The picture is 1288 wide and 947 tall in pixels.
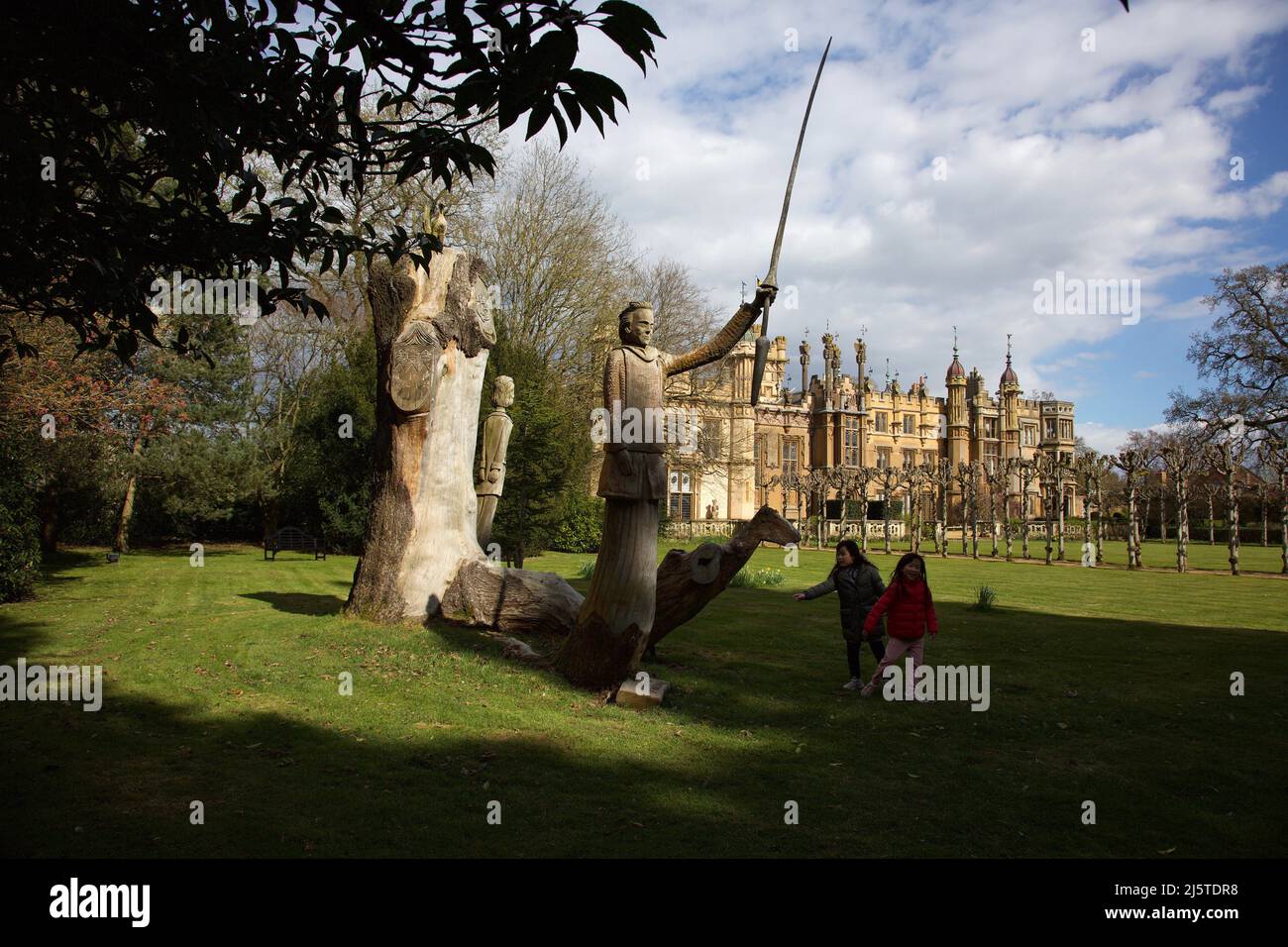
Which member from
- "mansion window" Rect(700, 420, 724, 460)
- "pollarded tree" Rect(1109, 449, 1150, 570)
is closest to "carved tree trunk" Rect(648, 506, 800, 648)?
"pollarded tree" Rect(1109, 449, 1150, 570)

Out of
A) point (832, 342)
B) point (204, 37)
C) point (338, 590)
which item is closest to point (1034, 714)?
point (204, 37)

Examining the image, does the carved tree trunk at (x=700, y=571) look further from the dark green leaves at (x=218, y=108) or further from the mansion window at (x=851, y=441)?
the mansion window at (x=851, y=441)

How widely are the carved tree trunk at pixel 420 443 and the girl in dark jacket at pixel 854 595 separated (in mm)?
4864

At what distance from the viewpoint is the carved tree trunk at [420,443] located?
10.7 meters

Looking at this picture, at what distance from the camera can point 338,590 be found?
16.2 metres

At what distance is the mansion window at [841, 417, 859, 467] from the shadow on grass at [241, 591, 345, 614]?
58759 mm

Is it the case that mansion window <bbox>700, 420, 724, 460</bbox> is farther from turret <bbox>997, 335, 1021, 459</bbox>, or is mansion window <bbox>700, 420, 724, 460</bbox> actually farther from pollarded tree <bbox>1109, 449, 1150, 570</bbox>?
turret <bbox>997, 335, 1021, 459</bbox>

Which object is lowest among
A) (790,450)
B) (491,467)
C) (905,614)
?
(905,614)

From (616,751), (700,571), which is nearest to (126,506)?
(700,571)

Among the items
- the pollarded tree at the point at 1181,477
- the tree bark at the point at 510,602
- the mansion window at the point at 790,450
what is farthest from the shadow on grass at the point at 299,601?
the mansion window at the point at 790,450

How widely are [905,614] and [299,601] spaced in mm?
10374

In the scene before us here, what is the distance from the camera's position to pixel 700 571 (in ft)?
28.3

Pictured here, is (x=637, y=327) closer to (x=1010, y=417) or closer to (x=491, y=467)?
(x=491, y=467)
